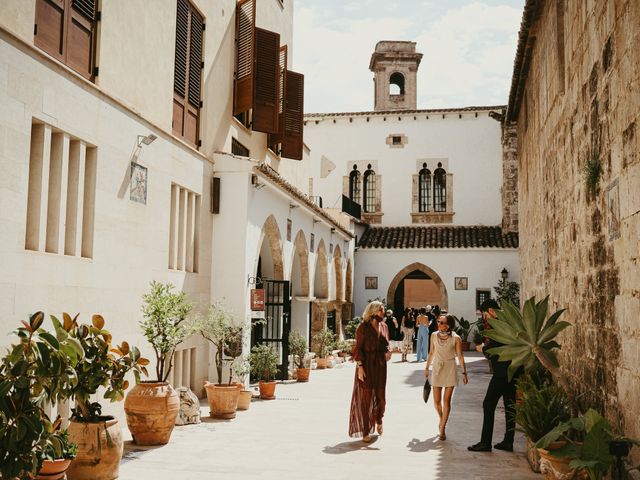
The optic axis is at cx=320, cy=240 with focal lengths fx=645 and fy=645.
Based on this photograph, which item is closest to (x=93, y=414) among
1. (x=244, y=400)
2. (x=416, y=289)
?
(x=244, y=400)

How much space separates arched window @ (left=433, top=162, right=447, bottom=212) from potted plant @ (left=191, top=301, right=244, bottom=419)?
1965 cm

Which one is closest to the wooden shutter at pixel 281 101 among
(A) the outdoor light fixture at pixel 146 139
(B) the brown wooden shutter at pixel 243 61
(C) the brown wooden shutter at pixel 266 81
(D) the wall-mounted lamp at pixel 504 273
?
(C) the brown wooden shutter at pixel 266 81

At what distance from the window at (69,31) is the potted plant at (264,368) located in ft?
19.2

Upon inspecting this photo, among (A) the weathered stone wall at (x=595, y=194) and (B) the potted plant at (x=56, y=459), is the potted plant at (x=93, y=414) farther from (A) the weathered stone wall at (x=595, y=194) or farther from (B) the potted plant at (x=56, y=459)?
(A) the weathered stone wall at (x=595, y=194)

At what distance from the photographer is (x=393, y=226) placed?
29.7 meters

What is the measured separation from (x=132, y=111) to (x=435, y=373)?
213 inches

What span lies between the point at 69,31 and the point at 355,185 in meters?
23.0

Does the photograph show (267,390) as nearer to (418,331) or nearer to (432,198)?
(418,331)

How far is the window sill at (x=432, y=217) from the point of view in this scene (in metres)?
29.3

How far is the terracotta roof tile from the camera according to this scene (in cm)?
2705

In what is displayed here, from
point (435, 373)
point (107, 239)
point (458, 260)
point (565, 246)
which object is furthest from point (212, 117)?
point (458, 260)

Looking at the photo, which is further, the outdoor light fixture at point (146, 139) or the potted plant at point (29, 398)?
the outdoor light fixture at point (146, 139)

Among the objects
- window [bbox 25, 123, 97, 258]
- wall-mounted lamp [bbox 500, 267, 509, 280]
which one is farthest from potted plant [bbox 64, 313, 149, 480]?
wall-mounted lamp [bbox 500, 267, 509, 280]

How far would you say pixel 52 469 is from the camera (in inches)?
214
